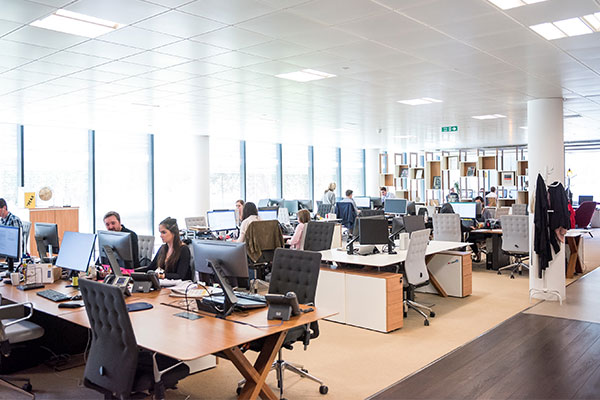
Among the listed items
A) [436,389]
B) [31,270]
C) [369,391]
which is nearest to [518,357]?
[436,389]

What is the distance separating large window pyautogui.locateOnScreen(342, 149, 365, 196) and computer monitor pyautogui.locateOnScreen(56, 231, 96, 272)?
47.6ft

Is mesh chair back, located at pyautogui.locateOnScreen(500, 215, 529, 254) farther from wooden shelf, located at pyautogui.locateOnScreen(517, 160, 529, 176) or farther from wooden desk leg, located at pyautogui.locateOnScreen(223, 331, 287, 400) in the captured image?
wooden desk leg, located at pyautogui.locateOnScreen(223, 331, 287, 400)

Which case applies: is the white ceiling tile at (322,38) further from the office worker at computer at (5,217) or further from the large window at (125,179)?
the large window at (125,179)

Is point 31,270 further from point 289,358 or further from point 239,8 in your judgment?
point 239,8

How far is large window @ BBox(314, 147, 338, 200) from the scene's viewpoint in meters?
17.7

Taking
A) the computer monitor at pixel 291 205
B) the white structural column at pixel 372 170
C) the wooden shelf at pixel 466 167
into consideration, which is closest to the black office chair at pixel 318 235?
the computer monitor at pixel 291 205

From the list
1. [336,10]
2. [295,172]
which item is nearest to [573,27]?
[336,10]

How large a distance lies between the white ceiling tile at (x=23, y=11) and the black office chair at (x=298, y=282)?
8.78ft

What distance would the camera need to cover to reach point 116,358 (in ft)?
9.23

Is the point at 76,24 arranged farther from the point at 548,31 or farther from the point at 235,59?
the point at 548,31

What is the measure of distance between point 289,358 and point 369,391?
968 millimetres

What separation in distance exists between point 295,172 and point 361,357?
1234cm

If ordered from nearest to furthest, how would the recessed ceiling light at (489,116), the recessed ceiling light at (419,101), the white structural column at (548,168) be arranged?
the white structural column at (548,168), the recessed ceiling light at (419,101), the recessed ceiling light at (489,116)

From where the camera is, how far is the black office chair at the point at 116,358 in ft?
9.04
